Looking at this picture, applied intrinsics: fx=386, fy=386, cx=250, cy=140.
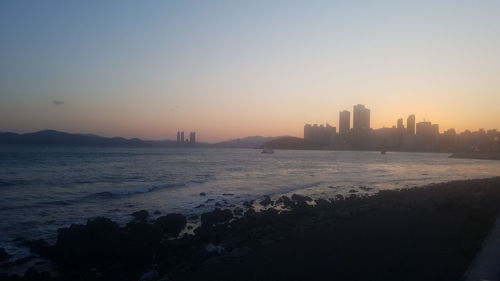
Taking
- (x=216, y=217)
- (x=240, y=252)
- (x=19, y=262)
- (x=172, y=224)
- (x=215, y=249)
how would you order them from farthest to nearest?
(x=216, y=217)
(x=172, y=224)
(x=215, y=249)
(x=19, y=262)
(x=240, y=252)

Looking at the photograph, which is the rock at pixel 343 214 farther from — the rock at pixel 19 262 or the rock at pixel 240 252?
the rock at pixel 19 262

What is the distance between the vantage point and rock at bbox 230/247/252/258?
1033cm

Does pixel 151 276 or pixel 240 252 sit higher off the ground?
pixel 240 252

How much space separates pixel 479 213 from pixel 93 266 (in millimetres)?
14532

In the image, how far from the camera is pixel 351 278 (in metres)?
8.52

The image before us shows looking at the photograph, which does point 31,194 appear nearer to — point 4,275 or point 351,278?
point 4,275

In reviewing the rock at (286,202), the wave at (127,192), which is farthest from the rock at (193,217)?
the wave at (127,192)

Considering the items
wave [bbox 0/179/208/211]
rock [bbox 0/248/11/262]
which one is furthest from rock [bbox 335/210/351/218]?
wave [bbox 0/179/208/211]

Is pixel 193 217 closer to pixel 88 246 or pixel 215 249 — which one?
pixel 88 246

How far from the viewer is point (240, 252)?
10523 mm

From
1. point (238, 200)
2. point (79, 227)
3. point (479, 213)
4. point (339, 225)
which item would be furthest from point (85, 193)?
point (479, 213)

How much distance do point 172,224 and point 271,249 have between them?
5547 mm

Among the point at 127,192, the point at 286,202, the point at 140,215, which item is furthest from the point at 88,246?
the point at 127,192

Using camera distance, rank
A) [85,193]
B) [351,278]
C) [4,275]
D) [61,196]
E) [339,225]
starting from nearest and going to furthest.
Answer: [351,278] < [4,275] < [339,225] < [61,196] < [85,193]
